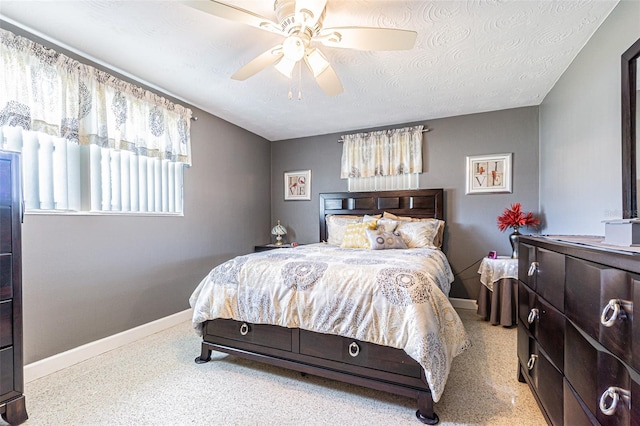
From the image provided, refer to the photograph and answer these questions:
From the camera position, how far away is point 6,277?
56.9 inches

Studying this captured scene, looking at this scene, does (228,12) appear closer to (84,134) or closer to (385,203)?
(84,134)

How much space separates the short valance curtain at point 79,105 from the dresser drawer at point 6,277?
3.17ft

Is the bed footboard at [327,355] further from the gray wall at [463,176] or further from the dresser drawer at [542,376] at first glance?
the gray wall at [463,176]

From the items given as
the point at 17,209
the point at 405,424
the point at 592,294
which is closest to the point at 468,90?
the point at 592,294

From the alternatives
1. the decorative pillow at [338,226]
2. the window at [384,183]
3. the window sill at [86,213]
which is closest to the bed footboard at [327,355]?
the window sill at [86,213]

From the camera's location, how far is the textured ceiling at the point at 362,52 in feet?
5.74

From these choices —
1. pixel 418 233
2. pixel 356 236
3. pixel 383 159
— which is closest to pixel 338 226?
pixel 356 236

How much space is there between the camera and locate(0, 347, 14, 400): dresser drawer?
56.3 inches

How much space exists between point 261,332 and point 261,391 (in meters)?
0.36

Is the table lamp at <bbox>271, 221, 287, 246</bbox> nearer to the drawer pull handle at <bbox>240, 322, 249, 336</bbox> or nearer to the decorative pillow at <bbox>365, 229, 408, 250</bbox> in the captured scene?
the decorative pillow at <bbox>365, 229, 408, 250</bbox>

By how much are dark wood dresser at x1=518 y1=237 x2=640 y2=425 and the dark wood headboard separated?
2.05 m

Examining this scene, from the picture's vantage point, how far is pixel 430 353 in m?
1.47

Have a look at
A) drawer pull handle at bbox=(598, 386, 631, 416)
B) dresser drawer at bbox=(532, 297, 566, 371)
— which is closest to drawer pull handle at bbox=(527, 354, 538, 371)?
dresser drawer at bbox=(532, 297, 566, 371)

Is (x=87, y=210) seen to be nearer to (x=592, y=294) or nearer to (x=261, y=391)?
(x=261, y=391)
